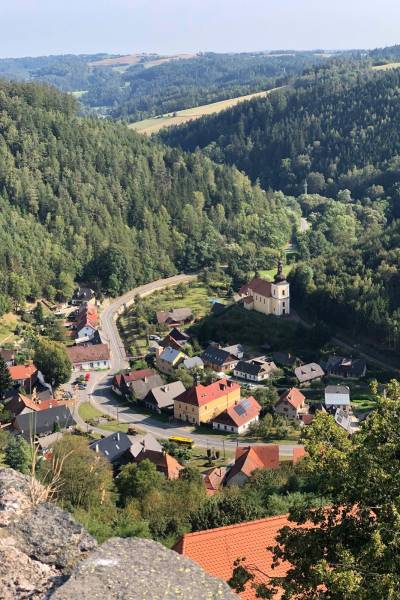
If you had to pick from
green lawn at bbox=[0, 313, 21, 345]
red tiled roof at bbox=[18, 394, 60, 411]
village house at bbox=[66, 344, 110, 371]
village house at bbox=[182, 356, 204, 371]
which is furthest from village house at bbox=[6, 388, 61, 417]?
green lawn at bbox=[0, 313, 21, 345]

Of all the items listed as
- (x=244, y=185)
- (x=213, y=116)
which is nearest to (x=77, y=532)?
(x=244, y=185)

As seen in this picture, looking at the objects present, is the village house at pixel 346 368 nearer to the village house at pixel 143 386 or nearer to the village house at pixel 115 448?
the village house at pixel 143 386

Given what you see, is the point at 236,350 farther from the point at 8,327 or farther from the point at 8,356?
the point at 8,327

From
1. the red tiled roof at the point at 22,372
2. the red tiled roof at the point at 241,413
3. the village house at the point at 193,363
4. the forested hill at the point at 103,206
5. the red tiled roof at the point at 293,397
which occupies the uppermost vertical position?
the forested hill at the point at 103,206

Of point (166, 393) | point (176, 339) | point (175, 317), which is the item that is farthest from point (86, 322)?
point (166, 393)

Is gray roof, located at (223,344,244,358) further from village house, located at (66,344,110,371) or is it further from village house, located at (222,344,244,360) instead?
village house, located at (66,344,110,371)

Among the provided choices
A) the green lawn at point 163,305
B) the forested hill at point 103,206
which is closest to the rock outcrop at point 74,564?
the green lawn at point 163,305
